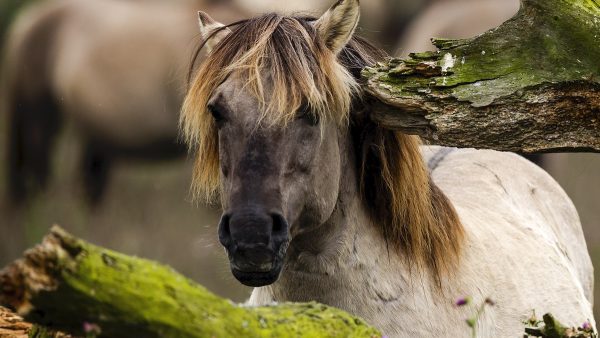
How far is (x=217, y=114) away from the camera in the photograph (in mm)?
3678

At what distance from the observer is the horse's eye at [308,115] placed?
12.0 feet

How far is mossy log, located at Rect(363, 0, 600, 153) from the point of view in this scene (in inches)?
138

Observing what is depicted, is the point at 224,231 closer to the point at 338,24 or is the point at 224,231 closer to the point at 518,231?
the point at 338,24

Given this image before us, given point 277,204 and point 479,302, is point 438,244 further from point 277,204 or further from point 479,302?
point 277,204

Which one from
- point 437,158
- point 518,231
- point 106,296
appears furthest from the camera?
point 437,158

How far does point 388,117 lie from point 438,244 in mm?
555

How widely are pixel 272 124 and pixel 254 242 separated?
1.39 ft

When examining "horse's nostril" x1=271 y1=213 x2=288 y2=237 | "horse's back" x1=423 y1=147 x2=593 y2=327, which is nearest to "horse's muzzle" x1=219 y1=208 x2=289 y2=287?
"horse's nostril" x1=271 y1=213 x2=288 y2=237

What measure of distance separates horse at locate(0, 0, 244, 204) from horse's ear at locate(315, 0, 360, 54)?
6.08 m

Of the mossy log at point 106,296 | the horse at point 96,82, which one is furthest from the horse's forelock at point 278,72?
the horse at point 96,82

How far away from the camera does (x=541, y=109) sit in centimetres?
355

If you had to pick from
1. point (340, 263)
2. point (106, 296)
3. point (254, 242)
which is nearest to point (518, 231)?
point (340, 263)

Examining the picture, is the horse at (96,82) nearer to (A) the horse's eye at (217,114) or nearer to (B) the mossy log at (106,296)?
(A) the horse's eye at (217,114)

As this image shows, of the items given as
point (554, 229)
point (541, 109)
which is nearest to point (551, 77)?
point (541, 109)
